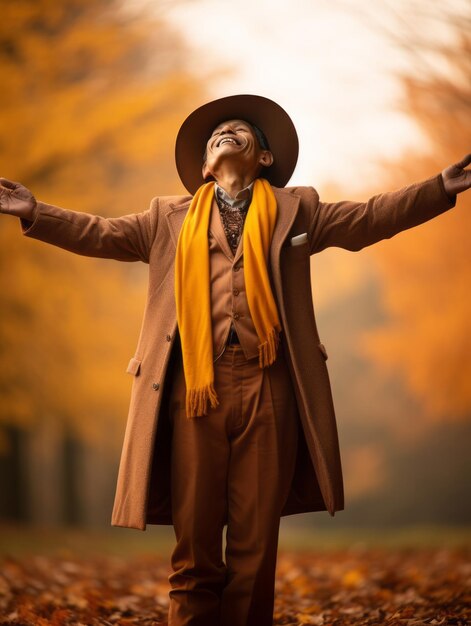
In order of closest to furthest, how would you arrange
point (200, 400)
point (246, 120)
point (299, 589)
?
point (200, 400) → point (246, 120) → point (299, 589)

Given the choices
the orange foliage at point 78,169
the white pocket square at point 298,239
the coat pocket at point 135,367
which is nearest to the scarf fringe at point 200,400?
the coat pocket at point 135,367

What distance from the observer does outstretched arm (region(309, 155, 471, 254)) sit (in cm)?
298

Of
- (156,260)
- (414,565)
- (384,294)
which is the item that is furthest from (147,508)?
(384,294)

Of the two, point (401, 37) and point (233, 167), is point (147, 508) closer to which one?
point (233, 167)

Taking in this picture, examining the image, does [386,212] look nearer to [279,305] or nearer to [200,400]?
[279,305]

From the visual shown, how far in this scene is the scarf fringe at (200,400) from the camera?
2855mm

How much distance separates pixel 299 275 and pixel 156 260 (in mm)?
517

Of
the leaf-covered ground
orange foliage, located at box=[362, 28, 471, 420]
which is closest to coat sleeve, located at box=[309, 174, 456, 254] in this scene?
the leaf-covered ground

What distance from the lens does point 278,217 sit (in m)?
3.06

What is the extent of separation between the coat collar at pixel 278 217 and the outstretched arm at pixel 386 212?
0.10m

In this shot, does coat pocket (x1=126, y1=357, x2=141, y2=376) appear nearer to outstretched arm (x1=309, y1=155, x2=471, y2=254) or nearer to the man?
the man

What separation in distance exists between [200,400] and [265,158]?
3.19 feet

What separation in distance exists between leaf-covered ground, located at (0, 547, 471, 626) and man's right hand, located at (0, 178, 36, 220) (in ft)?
6.06

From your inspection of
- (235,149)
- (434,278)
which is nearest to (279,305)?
(235,149)
